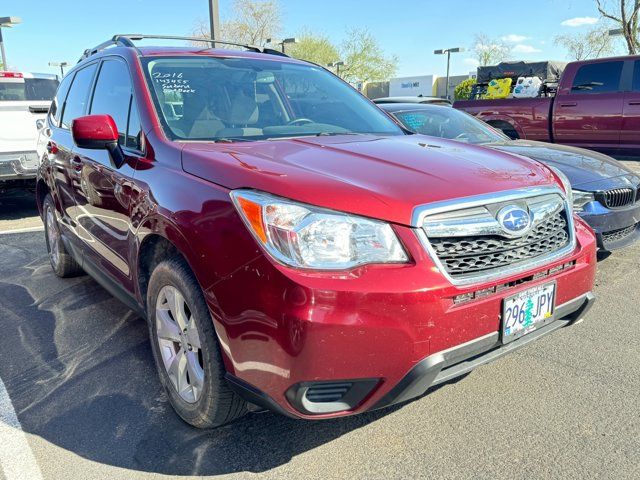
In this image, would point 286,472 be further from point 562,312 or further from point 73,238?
point 73,238

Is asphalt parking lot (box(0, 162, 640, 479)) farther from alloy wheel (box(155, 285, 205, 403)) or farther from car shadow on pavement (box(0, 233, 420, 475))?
alloy wheel (box(155, 285, 205, 403))

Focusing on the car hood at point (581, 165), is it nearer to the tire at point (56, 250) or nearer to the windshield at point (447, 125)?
the windshield at point (447, 125)

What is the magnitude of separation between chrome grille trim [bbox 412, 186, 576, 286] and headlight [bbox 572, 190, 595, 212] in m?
2.05

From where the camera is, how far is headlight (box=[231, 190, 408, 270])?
6.38ft

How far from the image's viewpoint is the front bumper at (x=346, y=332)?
188cm

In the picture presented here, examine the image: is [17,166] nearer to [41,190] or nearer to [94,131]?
[41,190]

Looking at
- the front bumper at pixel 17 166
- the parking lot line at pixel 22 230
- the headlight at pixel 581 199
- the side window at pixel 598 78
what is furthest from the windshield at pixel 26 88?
the side window at pixel 598 78

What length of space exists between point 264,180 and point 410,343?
0.83 metres

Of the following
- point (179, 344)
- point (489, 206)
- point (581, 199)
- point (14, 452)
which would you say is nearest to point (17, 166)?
point (14, 452)

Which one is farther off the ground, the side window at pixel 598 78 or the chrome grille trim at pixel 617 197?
the side window at pixel 598 78

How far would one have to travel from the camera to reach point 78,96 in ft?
13.7

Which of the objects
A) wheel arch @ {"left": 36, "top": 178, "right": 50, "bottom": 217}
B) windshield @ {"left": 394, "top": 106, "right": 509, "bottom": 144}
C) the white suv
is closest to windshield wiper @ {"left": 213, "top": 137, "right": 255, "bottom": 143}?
wheel arch @ {"left": 36, "top": 178, "right": 50, "bottom": 217}

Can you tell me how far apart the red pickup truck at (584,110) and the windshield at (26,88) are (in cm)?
743

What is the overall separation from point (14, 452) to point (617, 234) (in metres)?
4.60
